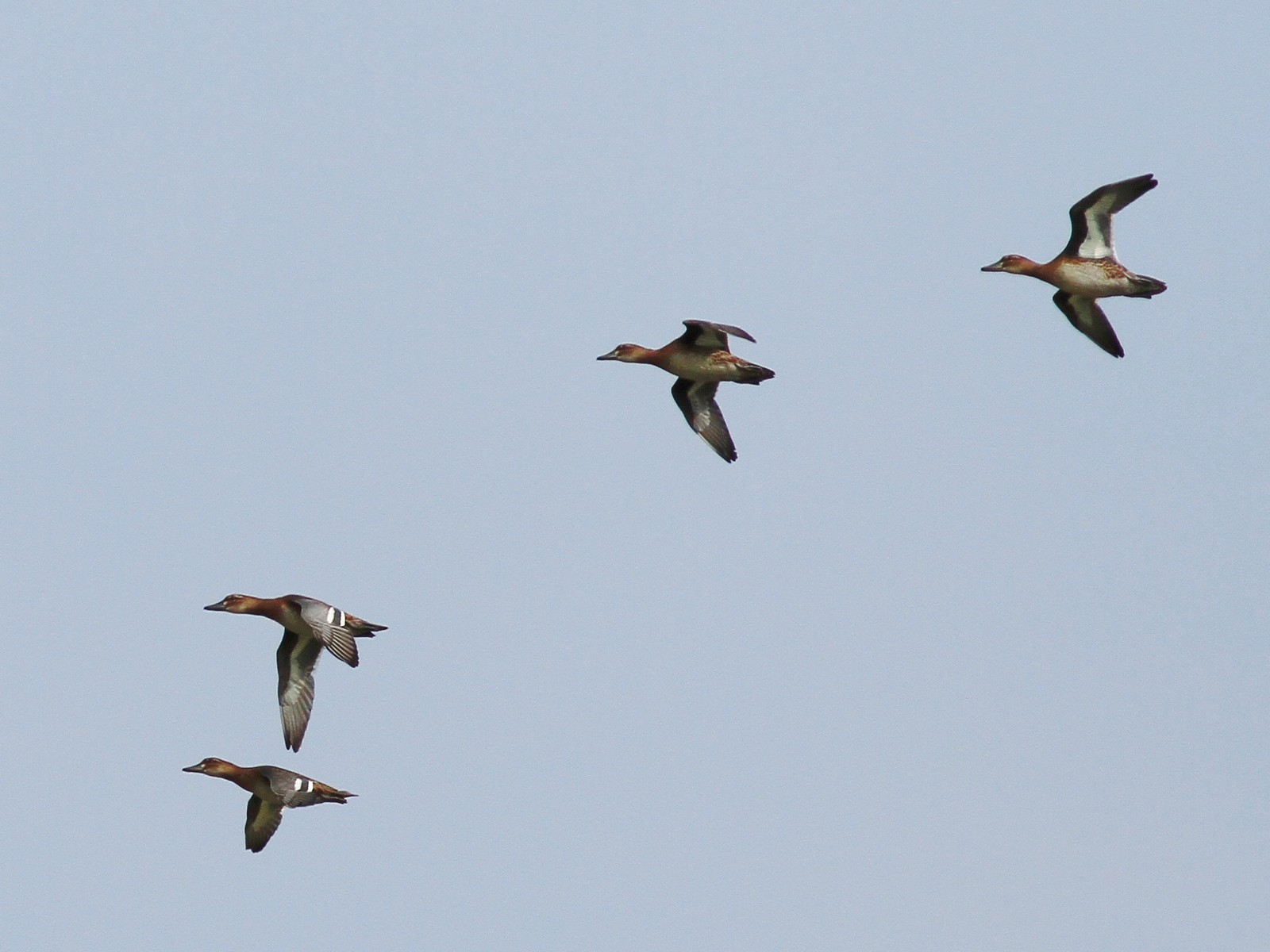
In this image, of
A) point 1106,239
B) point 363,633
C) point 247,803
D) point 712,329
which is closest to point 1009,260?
point 1106,239

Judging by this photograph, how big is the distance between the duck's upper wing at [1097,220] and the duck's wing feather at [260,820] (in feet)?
42.8

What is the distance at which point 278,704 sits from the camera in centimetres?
2655

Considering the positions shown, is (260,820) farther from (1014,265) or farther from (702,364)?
(1014,265)

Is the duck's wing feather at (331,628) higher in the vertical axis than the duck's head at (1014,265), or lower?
lower

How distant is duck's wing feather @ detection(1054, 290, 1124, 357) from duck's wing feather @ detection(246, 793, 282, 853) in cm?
1274

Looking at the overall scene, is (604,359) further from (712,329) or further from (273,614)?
(273,614)

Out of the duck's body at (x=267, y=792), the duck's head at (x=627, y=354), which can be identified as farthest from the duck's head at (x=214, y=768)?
the duck's head at (x=627, y=354)

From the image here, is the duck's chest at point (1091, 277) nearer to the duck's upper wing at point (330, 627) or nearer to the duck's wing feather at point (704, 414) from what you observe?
the duck's wing feather at point (704, 414)

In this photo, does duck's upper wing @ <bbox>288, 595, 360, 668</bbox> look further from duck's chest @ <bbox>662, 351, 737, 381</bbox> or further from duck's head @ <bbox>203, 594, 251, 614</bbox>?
duck's chest @ <bbox>662, 351, 737, 381</bbox>

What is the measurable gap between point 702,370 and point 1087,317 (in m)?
5.44

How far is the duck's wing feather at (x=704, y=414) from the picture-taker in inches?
1125

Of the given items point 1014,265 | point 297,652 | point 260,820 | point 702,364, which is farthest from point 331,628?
point 1014,265

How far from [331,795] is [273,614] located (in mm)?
3226

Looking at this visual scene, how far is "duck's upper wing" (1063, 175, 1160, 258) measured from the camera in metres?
26.2
